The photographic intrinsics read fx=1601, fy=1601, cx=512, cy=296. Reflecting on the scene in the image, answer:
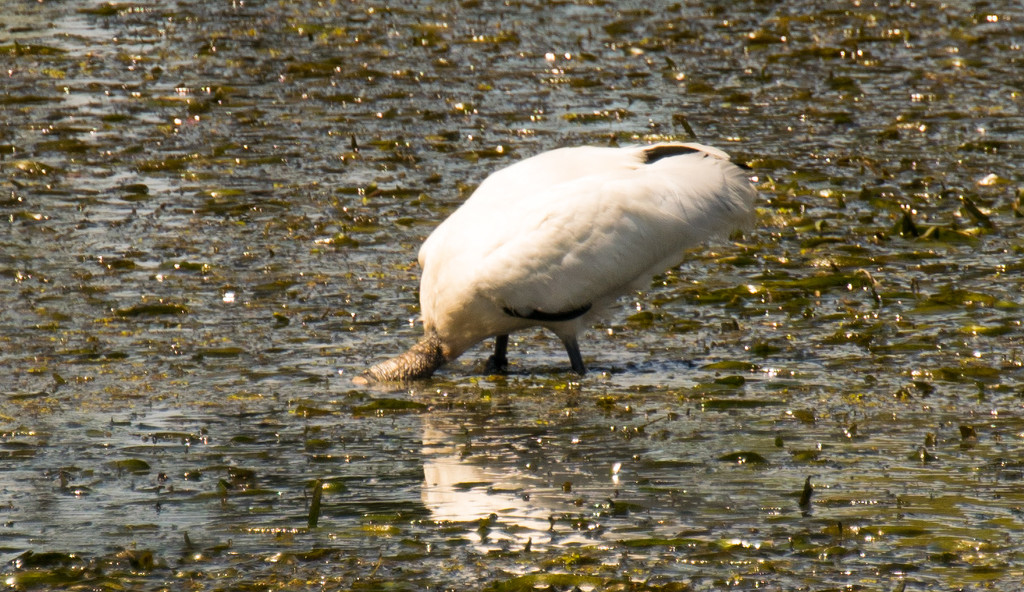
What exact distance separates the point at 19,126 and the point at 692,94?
20.3ft

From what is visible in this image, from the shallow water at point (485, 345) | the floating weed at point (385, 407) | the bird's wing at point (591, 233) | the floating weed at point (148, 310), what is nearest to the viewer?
the shallow water at point (485, 345)

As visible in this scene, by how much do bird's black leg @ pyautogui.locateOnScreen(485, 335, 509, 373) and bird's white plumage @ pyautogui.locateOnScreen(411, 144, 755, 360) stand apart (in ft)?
0.34

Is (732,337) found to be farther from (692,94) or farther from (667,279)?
(692,94)

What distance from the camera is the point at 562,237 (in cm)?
848

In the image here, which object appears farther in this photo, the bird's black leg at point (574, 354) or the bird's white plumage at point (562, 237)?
the bird's black leg at point (574, 354)

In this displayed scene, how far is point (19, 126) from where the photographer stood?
1408cm

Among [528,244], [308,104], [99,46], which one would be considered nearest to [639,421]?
[528,244]

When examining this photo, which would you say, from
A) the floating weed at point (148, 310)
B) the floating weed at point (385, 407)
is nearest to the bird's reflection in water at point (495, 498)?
the floating weed at point (385, 407)

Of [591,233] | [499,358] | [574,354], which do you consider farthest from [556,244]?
[499,358]

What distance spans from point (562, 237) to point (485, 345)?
63.3 inches

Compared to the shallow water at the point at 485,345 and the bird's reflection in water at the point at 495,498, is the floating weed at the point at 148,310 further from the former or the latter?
the bird's reflection in water at the point at 495,498

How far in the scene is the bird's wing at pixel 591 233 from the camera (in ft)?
27.6

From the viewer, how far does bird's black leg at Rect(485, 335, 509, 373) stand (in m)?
8.88

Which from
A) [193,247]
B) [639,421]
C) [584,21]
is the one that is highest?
[584,21]
